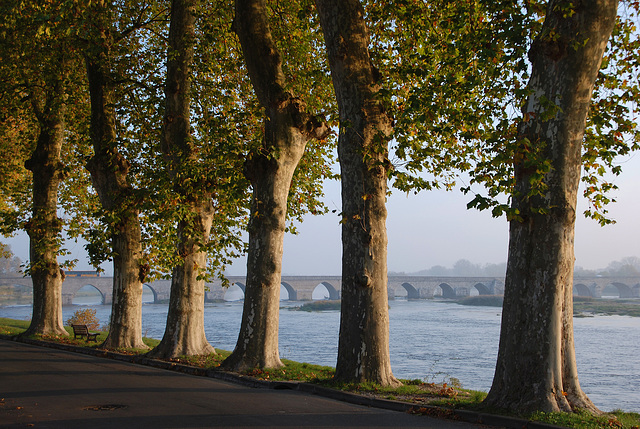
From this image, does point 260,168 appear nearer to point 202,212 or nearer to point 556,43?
point 202,212

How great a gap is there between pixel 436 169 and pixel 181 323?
6.83m

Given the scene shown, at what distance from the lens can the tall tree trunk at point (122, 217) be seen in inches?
628

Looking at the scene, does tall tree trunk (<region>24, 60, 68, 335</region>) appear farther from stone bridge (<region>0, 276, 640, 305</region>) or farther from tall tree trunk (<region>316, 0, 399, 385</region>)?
stone bridge (<region>0, 276, 640, 305</region>)

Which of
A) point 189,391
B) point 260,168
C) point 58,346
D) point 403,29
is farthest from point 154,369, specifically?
point 403,29

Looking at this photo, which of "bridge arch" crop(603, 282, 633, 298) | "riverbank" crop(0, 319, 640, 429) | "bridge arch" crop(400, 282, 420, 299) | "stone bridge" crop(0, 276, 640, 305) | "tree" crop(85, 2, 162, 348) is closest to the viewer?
"riverbank" crop(0, 319, 640, 429)

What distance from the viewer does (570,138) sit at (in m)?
7.38

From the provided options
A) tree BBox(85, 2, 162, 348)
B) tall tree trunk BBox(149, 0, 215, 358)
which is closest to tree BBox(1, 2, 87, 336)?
tree BBox(85, 2, 162, 348)

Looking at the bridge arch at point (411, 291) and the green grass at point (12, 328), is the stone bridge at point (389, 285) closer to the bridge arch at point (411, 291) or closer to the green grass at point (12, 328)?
the bridge arch at point (411, 291)

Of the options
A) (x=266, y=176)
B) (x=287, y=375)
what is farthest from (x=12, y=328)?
(x=287, y=375)

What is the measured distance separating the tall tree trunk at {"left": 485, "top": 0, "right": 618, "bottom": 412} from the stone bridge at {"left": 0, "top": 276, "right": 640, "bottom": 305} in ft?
232

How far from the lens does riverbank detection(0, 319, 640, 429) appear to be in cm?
668

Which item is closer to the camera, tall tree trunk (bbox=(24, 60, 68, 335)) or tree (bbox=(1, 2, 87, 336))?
tree (bbox=(1, 2, 87, 336))

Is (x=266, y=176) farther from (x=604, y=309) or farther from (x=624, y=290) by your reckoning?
(x=624, y=290)

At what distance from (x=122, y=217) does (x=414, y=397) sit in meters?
10.1
